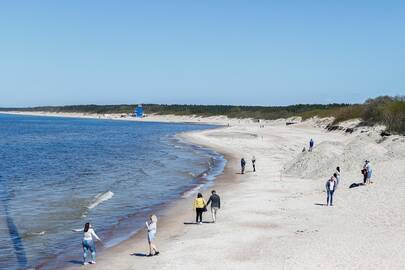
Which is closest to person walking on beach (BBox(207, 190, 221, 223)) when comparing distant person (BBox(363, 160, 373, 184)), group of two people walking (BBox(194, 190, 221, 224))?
group of two people walking (BBox(194, 190, 221, 224))

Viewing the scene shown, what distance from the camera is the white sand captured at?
16.8m

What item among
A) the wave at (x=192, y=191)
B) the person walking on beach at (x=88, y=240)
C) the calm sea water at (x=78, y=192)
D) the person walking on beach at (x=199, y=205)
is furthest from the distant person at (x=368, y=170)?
the person walking on beach at (x=88, y=240)

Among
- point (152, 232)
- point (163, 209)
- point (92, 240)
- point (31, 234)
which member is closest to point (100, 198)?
point (163, 209)

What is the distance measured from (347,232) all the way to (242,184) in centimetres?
1626

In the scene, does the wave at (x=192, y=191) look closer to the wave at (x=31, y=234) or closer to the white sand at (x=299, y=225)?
the white sand at (x=299, y=225)

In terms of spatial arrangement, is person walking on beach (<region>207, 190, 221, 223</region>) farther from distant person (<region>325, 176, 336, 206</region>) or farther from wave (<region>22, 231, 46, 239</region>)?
wave (<region>22, 231, 46, 239</region>)

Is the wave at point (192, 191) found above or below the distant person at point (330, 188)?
below

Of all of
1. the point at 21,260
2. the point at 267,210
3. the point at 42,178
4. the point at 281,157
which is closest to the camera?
the point at 21,260

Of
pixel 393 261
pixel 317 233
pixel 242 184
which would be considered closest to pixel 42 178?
pixel 242 184

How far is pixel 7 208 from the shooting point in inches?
1121

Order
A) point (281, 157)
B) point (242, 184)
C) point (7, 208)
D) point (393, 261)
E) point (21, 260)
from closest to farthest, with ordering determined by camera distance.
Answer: point (393, 261)
point (21, 260)
point (7, 208)
point (242, 184)
point (281, 157)

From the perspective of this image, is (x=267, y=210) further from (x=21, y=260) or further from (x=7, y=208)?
(x=7, y=208)

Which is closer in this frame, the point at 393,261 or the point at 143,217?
the point at 393,261

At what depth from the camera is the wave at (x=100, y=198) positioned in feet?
95.7
